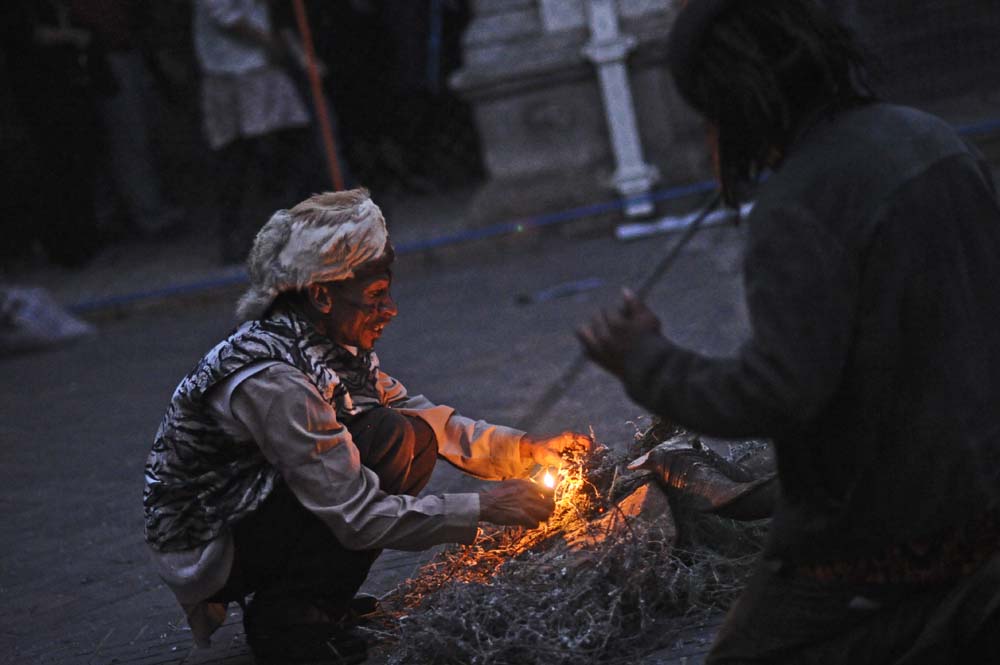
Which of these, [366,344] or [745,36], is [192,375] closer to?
[366,344]

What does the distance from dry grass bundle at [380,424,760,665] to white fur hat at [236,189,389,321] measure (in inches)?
32.0

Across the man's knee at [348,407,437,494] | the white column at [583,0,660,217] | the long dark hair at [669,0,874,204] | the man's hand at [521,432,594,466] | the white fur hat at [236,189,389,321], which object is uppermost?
the long dark hair at [669,0,874,204]

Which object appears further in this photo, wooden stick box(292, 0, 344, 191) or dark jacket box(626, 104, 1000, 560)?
wooden stick box(292, 0, 344, 191)

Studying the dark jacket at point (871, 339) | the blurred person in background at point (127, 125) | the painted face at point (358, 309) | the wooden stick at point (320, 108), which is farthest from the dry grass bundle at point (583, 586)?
the blurred person in background at point (127, 125)

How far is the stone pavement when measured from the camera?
421 centimetres

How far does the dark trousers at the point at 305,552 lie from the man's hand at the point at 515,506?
0.30m

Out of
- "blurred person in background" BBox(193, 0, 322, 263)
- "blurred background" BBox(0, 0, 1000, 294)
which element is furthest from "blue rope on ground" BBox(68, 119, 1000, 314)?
"blurred person in background" BBox(193, 0, 322, 263)

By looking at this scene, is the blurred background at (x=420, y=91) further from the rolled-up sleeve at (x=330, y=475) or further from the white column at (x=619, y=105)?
the rolled-up sleeve at (x=330, y=475)

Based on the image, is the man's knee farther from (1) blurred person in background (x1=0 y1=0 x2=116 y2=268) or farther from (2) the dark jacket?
(1) blurred person in background (x1=0 y1=0 x2=116 y2=268)

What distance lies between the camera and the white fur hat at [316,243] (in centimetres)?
325

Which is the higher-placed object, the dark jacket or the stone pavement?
the dark jacket

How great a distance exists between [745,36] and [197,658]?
2441mm

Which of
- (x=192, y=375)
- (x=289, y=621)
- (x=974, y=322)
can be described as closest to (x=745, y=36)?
(x=974, y=322)

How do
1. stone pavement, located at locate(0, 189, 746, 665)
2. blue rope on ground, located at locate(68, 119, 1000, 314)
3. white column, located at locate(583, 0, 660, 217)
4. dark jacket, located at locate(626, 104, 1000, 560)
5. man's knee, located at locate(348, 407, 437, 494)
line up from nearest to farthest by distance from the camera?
dark jacket, located at locate(626, 104, 1000, 560), man's knee, located at locate(348, 407, 437, 494), stone pavement, located at locate(0, 189, 746, 665), white column, located at locate(583, 0, 660, 217), blue rope on ground, located at locate(68, 119, 1000, 314)
